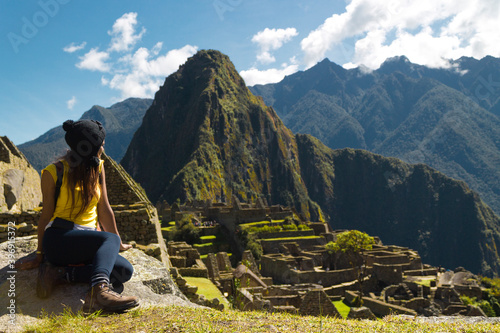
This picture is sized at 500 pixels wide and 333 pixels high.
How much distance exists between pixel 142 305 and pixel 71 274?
0.99m

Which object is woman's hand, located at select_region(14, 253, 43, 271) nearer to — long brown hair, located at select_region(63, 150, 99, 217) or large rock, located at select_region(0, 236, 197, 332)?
large rock, located at select_region(0, 236, 197, 332)

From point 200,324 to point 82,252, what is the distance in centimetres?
178

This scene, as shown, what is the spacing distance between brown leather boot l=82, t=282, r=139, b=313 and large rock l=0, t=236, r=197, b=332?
19 cm

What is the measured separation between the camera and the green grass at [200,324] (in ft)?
13.0

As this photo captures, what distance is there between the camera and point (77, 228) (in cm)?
477

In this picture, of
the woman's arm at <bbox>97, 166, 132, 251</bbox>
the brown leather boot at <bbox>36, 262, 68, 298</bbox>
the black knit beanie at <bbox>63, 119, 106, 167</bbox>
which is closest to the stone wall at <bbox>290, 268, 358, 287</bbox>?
the woman's arm at <bbox>97, 166, 132, 251</bbox>

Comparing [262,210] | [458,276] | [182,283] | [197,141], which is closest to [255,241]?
[262,210]

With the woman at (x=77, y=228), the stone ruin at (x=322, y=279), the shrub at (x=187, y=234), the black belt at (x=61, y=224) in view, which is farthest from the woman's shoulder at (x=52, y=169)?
the shrub at (x=187, y=234)

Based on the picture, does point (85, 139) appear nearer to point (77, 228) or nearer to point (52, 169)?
point (52, 169)

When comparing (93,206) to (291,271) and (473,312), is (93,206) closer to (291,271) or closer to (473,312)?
(473,312)

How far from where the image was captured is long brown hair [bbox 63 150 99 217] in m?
4.80

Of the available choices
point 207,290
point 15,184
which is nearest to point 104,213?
point 207,290

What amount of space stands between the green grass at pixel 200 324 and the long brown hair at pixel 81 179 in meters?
1.39

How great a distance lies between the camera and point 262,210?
58344mm
